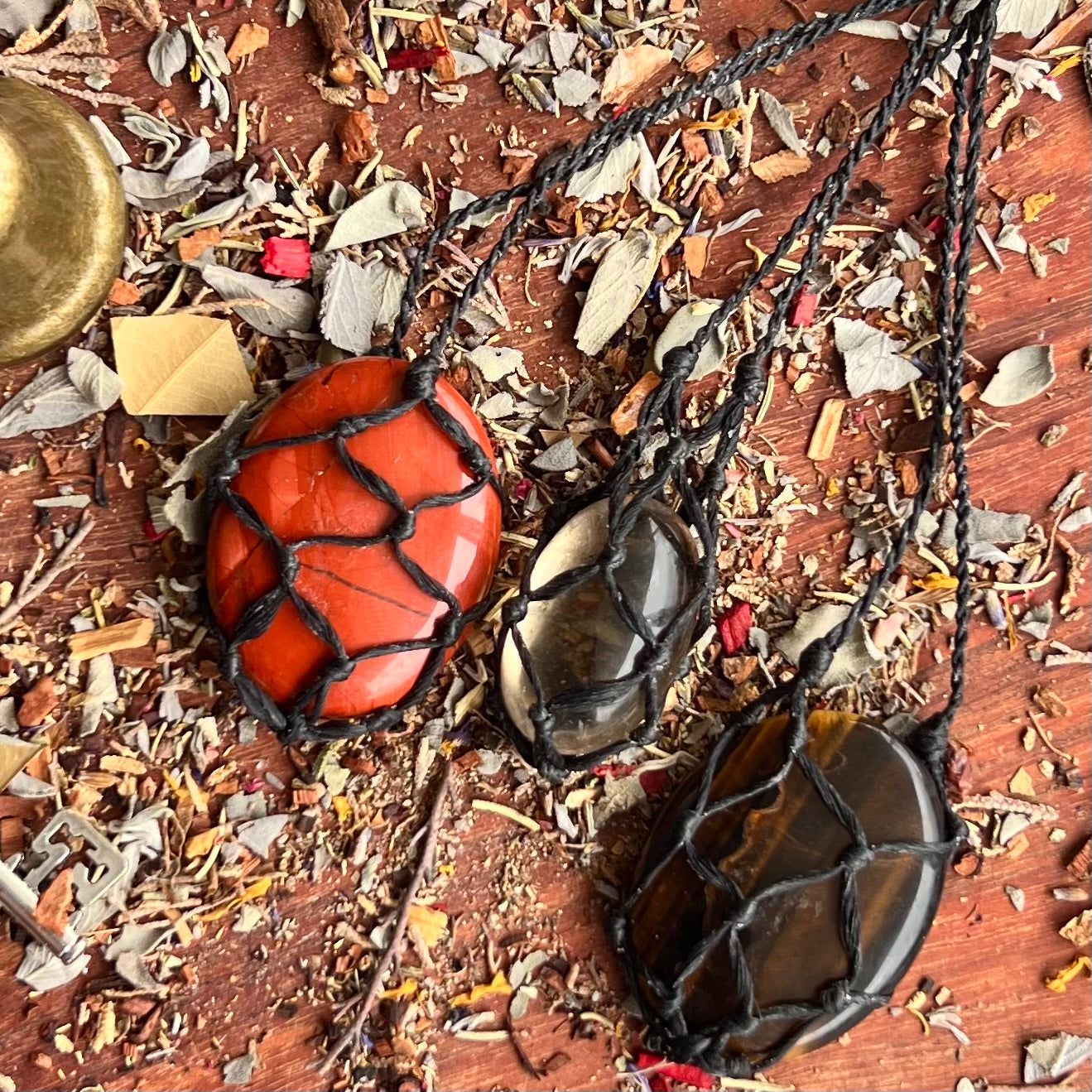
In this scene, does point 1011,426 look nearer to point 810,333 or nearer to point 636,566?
point 810,333

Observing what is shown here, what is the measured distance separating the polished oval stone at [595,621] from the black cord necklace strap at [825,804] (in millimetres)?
97

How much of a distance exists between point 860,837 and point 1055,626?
25 cm

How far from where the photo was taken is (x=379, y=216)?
793 mm

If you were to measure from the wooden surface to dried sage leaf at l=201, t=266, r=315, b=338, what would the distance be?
0.35 feet

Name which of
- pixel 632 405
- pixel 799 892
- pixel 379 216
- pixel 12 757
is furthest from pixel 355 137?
pixel 799 892

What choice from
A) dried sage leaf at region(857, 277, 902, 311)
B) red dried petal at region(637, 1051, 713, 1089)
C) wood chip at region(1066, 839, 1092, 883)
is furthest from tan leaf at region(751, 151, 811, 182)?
red dried petal at region(637, 1051, 713, 1089)

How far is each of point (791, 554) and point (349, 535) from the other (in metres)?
0.34

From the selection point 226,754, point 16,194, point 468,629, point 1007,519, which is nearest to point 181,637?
point 226,754

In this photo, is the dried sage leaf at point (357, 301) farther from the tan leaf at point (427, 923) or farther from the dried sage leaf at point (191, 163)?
the tan leaf at point (427, 923)

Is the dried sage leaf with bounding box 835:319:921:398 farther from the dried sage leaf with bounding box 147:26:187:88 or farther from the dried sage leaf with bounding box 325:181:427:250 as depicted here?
the dried sage leaf with bounding box 147:26:187:88

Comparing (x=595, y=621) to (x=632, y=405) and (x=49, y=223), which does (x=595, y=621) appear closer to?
(x=632, y=405)

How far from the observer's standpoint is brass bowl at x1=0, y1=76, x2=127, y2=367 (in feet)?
2.40

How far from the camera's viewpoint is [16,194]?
723 millimetres

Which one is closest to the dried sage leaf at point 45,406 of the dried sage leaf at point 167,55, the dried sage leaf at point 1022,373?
the dried sage leaf at point 167,55
